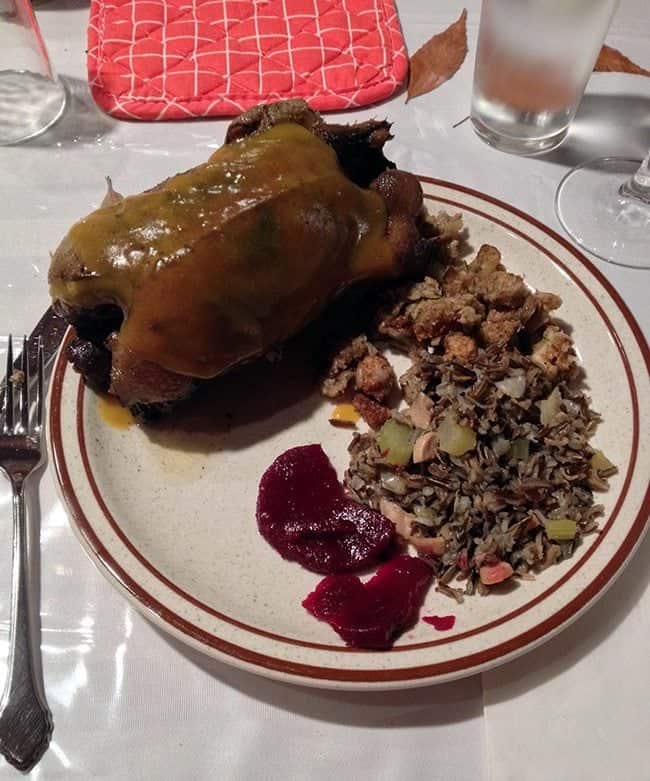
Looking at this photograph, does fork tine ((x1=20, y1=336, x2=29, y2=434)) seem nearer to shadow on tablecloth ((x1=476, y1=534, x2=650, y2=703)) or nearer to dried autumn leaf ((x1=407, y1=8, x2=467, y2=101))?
shadow on tablecloth ((x1=476, y1=534, x2=650, y2=703))

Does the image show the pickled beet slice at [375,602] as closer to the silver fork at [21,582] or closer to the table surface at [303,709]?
the table surface at [303,709]

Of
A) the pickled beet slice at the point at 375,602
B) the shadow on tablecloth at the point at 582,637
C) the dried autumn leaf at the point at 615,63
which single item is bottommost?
the shadow on tablecloth at the point at 582,637

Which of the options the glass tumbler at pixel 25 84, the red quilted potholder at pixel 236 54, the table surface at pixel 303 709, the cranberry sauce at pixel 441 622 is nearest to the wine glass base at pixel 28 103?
the glass tumbler at pixel 25 84

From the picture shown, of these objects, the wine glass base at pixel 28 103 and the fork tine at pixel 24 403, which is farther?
the wine glass base at pixel 28 103

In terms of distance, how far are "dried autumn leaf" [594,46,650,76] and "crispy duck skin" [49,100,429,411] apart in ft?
3.85

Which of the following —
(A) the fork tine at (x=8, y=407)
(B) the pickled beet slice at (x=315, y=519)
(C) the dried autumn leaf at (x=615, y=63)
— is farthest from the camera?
(C) the dried autumn leaf at (x=615, y=63)

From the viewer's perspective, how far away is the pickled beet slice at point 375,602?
131cm

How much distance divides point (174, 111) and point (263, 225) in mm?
944

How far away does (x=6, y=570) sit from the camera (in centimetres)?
152

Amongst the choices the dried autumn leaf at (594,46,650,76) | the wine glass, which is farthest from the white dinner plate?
the dried autumn leaf at (594,46,650,76)

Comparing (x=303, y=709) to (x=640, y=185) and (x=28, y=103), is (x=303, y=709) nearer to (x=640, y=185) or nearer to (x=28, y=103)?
(x=640, y=185)

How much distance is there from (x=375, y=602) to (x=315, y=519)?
21cm

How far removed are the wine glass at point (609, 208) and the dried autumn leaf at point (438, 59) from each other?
0.50 m

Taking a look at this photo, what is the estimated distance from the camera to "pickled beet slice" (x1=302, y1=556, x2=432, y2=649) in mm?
1313
